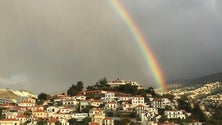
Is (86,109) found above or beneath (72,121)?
above

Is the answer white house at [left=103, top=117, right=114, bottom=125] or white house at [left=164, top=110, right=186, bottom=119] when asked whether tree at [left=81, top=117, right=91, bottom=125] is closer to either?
white house at [left=103, top=117, right=114, bottom=125]

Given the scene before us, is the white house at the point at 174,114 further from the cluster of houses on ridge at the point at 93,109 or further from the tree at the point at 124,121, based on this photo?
the tree at the point at 124,121

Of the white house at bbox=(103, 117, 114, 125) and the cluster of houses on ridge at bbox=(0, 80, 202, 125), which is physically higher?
the cluster of houses on ridge at bbox=(0, 80, 202, 125)

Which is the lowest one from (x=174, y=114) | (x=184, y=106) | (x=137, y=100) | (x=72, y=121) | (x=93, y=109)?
(x=72, y=121)

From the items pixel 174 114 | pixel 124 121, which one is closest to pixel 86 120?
pixel 124 121

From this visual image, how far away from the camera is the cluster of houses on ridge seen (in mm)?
78750

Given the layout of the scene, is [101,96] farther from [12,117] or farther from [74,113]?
[12,117]

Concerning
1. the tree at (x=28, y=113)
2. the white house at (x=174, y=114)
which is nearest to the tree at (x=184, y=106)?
the white house at (x=174, y=114)

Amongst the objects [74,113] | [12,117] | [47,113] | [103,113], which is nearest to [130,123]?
[103,113]

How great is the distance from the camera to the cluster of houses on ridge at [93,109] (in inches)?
3100

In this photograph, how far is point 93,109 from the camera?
8225 centimetres

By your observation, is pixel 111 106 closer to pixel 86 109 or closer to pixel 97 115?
pixel 86 109

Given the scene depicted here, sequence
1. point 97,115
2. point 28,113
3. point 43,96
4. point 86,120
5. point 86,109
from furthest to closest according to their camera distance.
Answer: point 43,96
point 28,113
point 86,109
point 97,115
point 86,120

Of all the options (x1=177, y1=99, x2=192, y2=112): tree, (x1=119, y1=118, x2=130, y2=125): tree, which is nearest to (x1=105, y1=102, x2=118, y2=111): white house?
(x1=119, y1=118, x2=130, y2=125): tree
